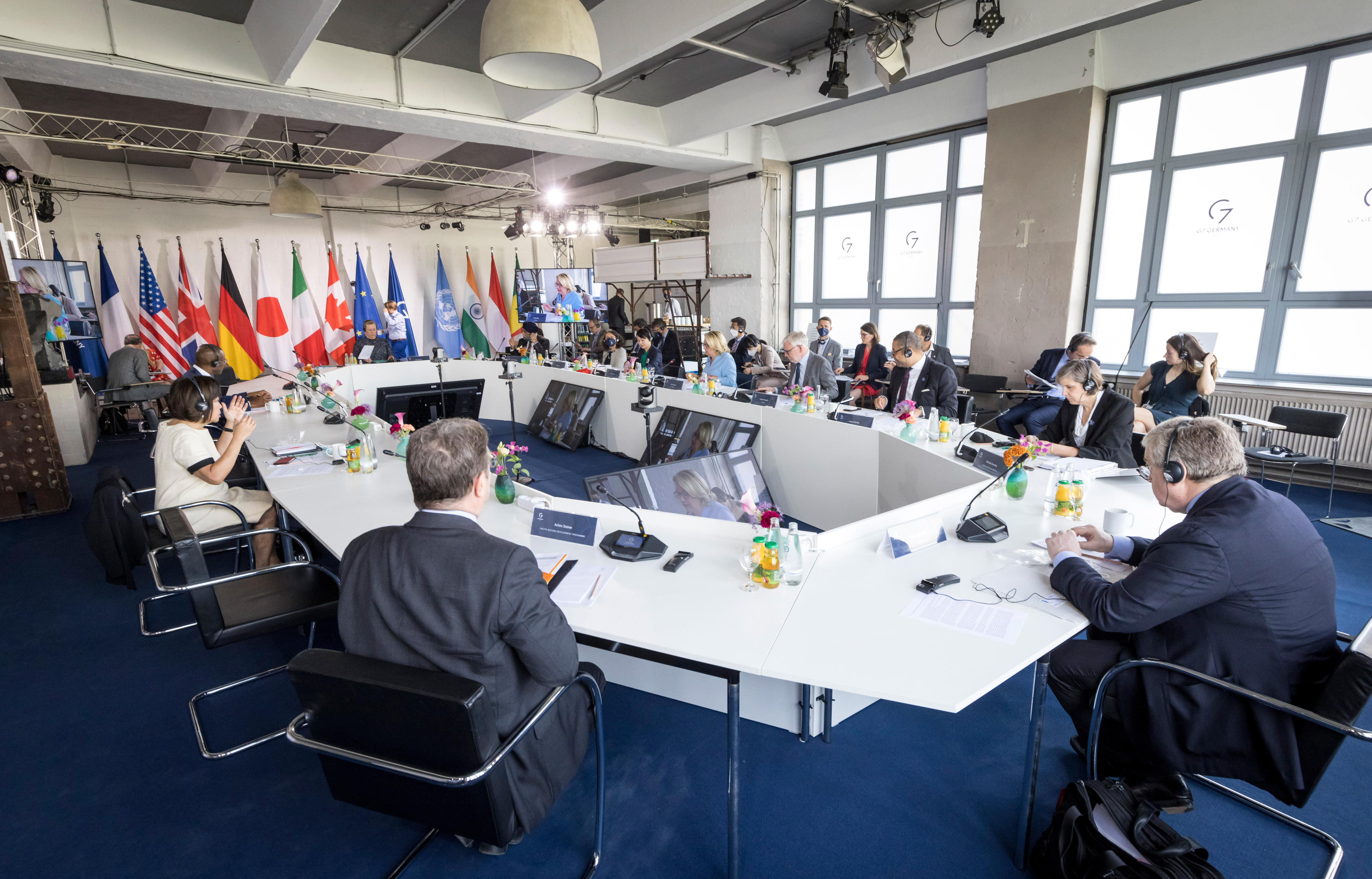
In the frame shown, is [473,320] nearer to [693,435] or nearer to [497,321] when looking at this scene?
[497,321]

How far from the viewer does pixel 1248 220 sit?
209 inches

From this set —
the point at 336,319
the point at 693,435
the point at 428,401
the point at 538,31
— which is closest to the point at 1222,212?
the point at 693,435

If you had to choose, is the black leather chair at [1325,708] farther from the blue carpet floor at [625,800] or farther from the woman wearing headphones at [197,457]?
the woman wearing headphones at [197,457]

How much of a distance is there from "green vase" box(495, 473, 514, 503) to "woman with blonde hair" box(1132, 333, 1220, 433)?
4.39 m

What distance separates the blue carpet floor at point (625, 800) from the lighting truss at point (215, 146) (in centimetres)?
612

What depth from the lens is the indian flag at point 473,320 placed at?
40.5 ft

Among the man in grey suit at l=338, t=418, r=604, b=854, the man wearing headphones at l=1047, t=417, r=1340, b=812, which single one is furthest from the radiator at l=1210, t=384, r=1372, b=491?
the man in grey suit at l=338, t=418, r=604, b=854

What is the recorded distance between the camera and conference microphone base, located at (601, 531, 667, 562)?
214 centimetres

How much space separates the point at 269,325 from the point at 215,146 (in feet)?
10.4

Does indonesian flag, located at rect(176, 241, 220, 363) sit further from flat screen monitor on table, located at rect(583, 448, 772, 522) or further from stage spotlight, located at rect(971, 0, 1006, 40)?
stage spotlight, located at rect(971, 0, 1006, 40)

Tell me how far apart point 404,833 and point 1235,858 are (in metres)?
2.39

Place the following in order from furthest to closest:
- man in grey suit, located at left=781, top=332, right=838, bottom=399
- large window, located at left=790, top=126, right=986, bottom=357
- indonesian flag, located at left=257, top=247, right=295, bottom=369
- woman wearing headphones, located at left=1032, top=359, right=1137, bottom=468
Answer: indonesian flag, located at left=257, top=247, right=295, bottom=369 < large window, located at left=790, top=126, right=986, bottom=357 < man in grey suit, located at left=781, top=332, right=838, bottom=399 < woman wearing headphones, located at left=1032, top=359, right=1137, bottom=468

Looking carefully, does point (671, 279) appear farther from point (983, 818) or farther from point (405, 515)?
point (983, 818)

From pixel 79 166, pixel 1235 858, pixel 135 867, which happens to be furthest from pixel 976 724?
pixel 79 166
